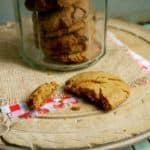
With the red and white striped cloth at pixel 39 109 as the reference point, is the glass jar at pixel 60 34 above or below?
above

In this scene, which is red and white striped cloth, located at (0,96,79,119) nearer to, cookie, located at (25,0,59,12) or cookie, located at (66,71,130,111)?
cookie, located at (66,71,130,111)

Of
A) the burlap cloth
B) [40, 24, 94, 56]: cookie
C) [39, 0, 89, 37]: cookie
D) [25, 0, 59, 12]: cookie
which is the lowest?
the burlap cloth

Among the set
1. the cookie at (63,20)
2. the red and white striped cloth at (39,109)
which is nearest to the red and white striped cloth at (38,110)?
the red and white striped cloth at (39,109)

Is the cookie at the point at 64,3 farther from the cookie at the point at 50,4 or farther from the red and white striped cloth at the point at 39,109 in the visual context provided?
the red and white striped cloth at the point at 39,109

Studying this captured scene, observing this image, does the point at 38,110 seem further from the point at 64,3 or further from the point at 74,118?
the point at 64,3

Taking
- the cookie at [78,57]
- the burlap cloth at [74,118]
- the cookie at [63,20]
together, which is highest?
the cookie at [63,20]

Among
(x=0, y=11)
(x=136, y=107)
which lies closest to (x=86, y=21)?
(x=136, y=107)

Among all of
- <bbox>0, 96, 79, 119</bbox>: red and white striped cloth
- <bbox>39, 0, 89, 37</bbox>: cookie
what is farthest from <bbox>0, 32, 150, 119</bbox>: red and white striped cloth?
<bbox>39, 0, 89, 37</bbox>: cookie
